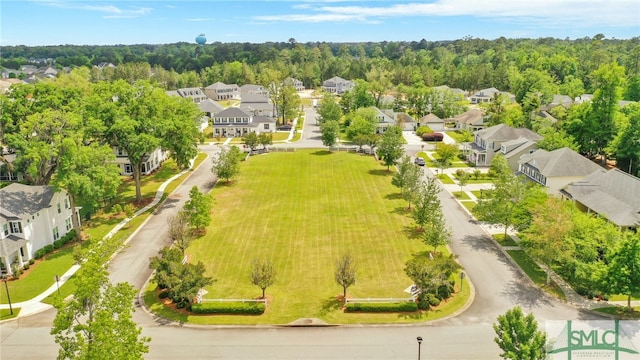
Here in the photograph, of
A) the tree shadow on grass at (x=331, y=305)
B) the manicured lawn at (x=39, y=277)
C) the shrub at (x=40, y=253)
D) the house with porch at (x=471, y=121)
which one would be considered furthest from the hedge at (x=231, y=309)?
the house with porch at (x=471, y=121)

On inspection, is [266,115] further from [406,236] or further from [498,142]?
[406,236]

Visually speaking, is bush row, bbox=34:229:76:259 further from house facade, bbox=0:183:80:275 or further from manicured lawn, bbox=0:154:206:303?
manicured lawn, bbox=0:154:206:303

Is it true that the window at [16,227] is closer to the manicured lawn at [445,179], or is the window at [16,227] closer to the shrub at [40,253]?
the shrub at [40,253]

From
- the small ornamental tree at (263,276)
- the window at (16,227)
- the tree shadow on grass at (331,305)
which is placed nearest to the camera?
the tree shadow on grass at (331,305)

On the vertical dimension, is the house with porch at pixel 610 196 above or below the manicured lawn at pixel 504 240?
above

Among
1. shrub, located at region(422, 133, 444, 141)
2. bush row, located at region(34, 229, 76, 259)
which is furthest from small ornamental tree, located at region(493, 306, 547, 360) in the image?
shrub, located at region(422, 133, 444, 141)

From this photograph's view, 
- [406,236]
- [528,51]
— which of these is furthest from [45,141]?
[528,51]

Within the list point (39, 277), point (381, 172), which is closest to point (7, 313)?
point (39, 277)
